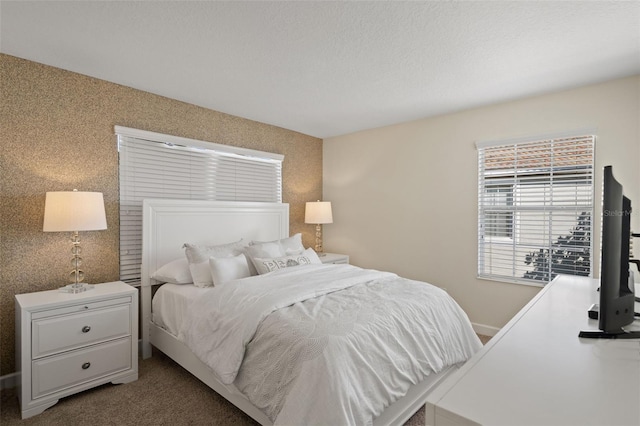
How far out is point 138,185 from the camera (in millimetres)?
3152

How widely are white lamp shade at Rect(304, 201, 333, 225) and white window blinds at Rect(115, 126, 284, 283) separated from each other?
0.54 metres

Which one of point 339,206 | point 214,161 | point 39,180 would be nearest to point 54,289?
point 39,180

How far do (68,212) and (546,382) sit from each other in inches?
114

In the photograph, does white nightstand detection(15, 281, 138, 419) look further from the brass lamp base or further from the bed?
the bed

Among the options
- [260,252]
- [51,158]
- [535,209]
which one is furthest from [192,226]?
[535,209]

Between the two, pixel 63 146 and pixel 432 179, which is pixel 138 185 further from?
pixel 432 179

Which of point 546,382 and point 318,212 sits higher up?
point 318,212

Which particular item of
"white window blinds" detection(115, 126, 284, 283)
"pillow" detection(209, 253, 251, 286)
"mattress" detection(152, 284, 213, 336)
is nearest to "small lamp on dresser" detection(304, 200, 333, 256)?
"white window blinds" detection(115, 126, 284, 283)

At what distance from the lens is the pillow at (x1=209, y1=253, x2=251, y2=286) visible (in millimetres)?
2744

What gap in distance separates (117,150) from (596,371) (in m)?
3.52

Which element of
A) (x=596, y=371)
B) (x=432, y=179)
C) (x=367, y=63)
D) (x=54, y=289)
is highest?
(x=367, y=63)

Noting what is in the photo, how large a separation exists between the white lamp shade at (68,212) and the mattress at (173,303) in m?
0.81

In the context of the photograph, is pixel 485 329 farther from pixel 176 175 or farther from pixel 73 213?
pixel 73 213

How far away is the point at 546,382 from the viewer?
0.91 m
